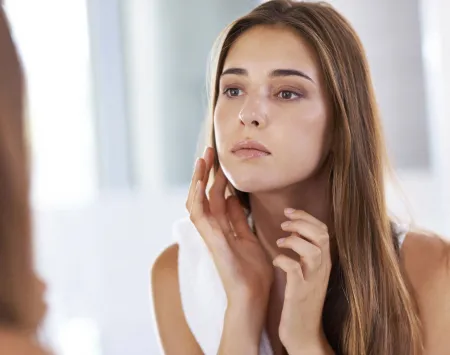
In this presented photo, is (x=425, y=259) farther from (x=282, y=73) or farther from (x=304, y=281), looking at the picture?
(x=282, y=73)

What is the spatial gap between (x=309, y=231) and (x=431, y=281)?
223mm

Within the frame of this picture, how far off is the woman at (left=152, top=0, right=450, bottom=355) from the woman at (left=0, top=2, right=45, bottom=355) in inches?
18.7

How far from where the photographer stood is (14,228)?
0.32 metres

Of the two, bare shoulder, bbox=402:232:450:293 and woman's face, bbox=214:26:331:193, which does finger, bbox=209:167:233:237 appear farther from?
bare shoulder, bbox=402:232:450:293

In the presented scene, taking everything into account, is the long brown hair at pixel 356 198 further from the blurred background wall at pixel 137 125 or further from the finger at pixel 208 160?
the blurred background wall at pixel 137 125

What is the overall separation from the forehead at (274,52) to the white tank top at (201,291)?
0.99 ft

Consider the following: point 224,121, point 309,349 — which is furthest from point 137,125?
point 309,349

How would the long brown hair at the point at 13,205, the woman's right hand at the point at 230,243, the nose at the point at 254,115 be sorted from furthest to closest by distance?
1. the woman's right hand at the point at 230,243
2. the nose at the point at 254,115
3. the long brown hair at the point at 13,205

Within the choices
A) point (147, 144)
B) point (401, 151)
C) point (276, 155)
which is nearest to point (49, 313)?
point (276, 155)

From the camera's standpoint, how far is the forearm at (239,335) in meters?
0.86

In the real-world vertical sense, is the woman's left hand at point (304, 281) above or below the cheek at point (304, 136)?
below

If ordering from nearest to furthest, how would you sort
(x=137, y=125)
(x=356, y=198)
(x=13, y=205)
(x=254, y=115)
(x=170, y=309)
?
(x=13, y=205), (x=254, y=115), (x=356, y=198), (x=170, y=309), (x=137, y=125)

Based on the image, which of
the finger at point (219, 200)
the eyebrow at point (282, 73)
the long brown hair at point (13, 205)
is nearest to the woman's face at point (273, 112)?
the eyebrow at point (282, 73)

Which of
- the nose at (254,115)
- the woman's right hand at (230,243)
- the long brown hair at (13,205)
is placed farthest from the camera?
the woman's right hand at (230,243)
